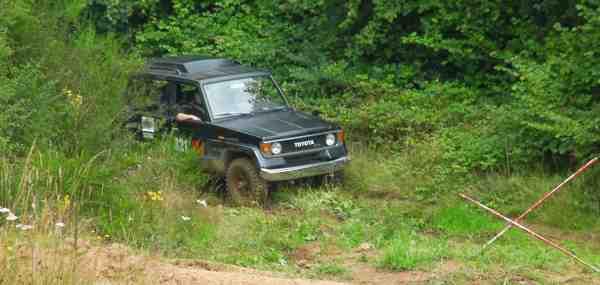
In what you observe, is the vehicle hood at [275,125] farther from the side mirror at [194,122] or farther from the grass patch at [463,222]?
the grass patch at [463,222]

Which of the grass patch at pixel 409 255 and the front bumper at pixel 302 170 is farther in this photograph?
the front bumper at pixel 302 170

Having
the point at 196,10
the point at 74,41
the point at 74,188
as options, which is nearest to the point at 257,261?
the point at 74,188

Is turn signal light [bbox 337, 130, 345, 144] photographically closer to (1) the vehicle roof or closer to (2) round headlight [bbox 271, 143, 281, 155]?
(2) round headlight [bbox 271, 143, 281, 155]

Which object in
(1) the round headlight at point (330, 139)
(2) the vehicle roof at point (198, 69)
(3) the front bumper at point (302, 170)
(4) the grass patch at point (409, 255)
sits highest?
(2) the vehicle roof at point (198, 69)

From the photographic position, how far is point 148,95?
13.6m

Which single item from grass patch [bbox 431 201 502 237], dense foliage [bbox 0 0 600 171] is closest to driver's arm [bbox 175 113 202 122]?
dense foliage [bbox 0 0 600 171]

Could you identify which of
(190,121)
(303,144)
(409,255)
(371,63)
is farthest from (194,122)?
(409,255)

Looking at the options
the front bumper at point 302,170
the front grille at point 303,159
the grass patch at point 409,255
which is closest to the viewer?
the grass patch at point 409,255

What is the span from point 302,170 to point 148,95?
283 centimetres

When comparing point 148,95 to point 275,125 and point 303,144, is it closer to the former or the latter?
point 275,125

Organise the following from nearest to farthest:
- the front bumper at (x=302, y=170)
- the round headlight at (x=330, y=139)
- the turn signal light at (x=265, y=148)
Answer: the front bumper at (x=302, y=170) → the turn signal light at (x=265, y=148) → the round headlight at (x=330, y=139)

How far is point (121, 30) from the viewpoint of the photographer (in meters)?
18.4

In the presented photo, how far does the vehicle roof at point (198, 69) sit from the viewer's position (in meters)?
13.2

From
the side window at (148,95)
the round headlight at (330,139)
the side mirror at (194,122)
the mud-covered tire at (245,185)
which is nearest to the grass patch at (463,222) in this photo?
the round headlight at (330,139)
